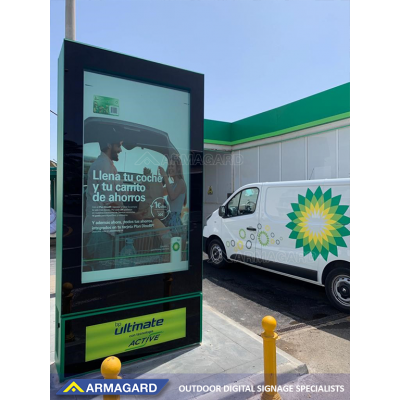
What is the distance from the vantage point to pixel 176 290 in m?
3.48

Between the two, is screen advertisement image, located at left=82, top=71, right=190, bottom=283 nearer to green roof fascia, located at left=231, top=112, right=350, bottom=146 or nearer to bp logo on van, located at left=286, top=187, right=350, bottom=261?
bp logo on van, located at left=286, top=187, right=350, bottom=261

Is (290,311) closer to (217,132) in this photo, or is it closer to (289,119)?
(289,119)

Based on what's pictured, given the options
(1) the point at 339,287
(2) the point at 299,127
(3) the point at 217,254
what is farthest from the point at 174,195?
(2) the point at 299,127

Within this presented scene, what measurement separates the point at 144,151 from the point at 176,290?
157cm

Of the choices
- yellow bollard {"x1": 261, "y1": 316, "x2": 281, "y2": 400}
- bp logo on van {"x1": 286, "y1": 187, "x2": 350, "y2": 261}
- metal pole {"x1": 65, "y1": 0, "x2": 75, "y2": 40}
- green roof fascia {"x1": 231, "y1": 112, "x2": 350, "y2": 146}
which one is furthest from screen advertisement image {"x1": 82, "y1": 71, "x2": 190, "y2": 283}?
green roof fascia {"x1": 231, "y1": 112, "x2": 350, "y2": 146}

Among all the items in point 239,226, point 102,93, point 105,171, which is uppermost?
point 102,93

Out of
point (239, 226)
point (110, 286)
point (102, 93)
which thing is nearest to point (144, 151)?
point (102, 93)

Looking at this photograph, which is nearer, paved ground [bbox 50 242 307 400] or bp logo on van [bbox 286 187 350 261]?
paved ground [bbox 50 242 307 400]

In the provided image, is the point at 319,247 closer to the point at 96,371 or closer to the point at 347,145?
the point at 96,371

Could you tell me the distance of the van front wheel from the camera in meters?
4.93

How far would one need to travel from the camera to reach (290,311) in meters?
5.10

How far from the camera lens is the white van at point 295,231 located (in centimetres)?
502

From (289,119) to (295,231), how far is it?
720 cm

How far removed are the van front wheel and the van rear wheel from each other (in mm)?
2813
